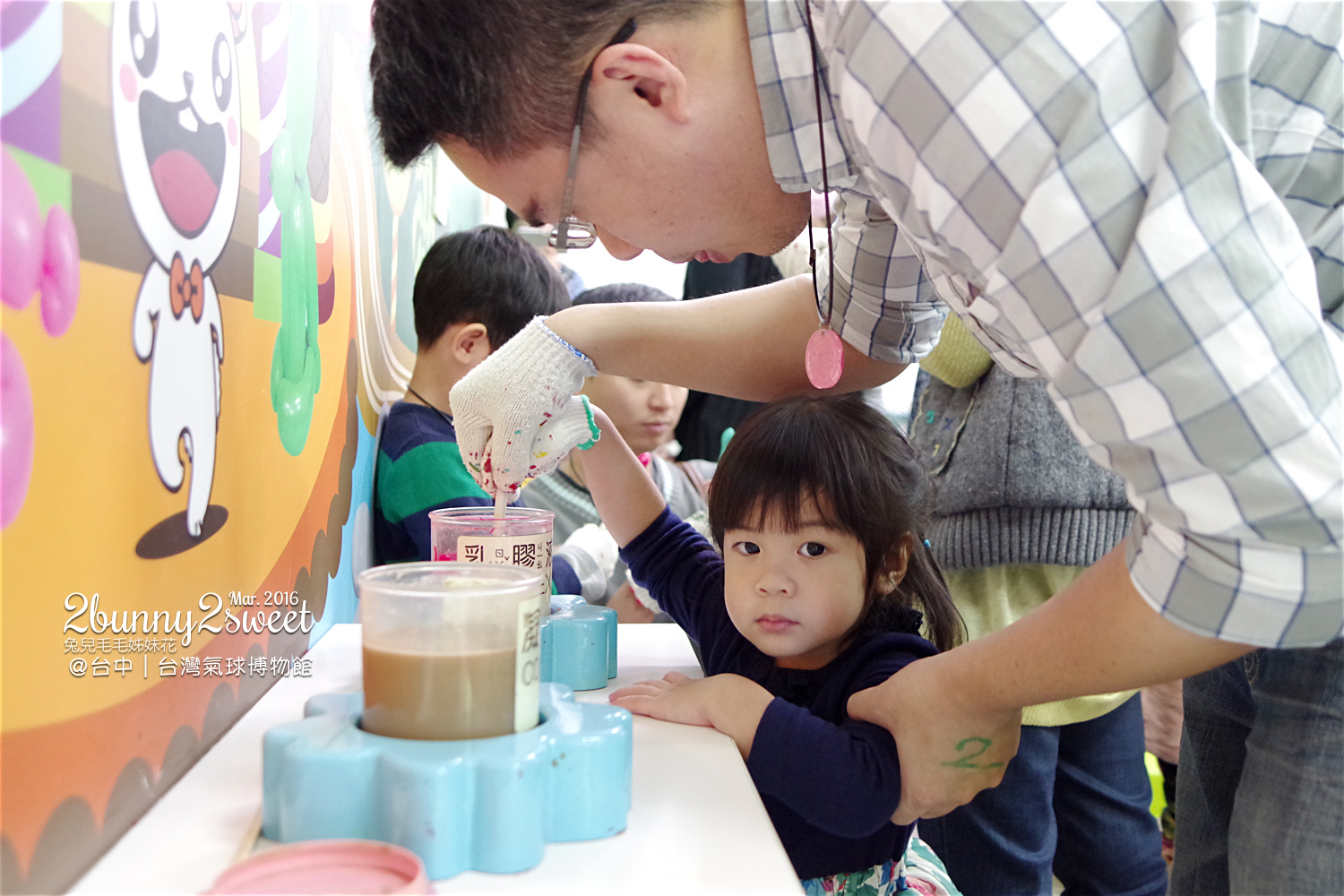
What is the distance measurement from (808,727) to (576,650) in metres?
0.25

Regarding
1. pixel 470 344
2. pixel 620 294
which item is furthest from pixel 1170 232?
pixel 620 294

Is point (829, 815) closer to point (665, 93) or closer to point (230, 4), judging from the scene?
point (665, 93)

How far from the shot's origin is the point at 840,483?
1019 mm

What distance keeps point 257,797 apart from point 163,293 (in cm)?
36

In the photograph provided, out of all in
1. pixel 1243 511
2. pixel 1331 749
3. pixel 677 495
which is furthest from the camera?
pixel 677 495

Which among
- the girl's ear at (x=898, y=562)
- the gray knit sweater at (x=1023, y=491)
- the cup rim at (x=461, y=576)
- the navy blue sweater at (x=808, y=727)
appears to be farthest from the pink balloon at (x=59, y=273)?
the gray knit sweater at (x=1023, y=491)

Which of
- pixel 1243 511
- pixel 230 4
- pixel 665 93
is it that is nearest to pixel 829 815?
pixel 1243 511

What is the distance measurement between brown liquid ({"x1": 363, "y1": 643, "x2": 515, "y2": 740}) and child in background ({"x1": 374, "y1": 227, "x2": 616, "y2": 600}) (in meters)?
0.90

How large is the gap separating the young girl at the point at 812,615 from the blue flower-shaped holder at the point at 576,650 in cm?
5

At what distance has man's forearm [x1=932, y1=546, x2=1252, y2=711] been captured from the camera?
61cm

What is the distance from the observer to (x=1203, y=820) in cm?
91

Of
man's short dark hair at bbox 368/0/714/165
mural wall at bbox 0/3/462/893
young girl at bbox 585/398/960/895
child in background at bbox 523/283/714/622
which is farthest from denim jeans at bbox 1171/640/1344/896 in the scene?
child in background at bbox 523/283/714/622

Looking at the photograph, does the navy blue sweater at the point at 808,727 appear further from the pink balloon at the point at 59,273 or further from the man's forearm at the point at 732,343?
the pink balloon at the point at 59,273

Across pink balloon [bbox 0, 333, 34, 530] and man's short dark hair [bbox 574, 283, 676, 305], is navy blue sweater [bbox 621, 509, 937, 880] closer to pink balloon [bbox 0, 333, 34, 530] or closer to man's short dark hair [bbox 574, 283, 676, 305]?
pink balloon [bbox 0, 333, 34, 530]
